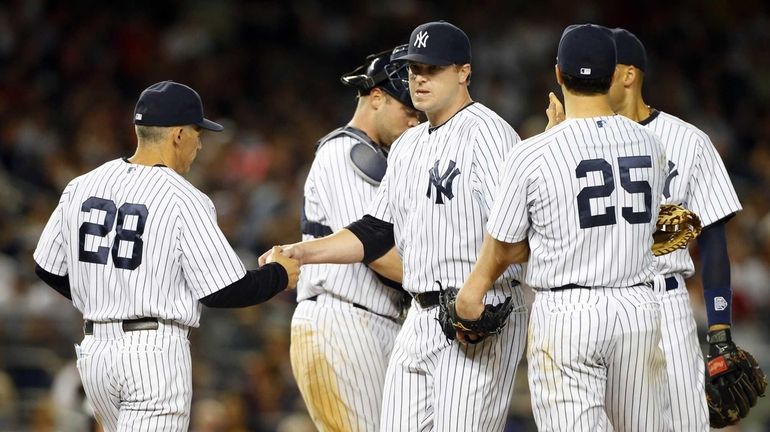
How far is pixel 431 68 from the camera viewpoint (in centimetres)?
493

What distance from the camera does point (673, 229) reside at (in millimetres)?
4852

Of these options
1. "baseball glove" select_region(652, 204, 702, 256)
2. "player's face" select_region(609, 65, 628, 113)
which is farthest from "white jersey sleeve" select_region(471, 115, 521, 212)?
"player's face" select_region(609, 65, 628, 113)

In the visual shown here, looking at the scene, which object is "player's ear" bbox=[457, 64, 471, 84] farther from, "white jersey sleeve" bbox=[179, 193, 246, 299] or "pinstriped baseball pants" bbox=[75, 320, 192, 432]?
"pinstriped baseball pants" bbox=[75, 320, 192, 432]

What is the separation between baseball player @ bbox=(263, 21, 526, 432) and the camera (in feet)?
15.5

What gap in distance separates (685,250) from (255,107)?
9.01 m

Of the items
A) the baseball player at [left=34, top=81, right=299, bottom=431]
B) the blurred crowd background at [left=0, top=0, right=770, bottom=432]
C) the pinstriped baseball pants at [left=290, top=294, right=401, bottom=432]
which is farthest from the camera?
the blurred crowd background at [left=0, top=0, right=770, bottom=432]

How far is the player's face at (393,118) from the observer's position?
5.77 m

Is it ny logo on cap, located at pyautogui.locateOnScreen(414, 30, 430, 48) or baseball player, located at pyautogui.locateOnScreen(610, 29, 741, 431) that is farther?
baseball player, located at pyautogui.locateOnScreen(610, 29, 741, 431)

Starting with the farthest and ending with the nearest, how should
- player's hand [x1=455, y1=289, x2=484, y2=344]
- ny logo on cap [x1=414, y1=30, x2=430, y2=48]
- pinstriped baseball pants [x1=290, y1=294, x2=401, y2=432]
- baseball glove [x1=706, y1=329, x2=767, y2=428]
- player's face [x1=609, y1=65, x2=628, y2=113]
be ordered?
1. pinstriped baseball pants [x1=290, y1=294, x2=401, y2=432]
2. player's face [x1=609, y1=65, x2=628, y2=113]
3. baseball glove [x1=706, y1=329, x2=767, y2=428]
4. ny logo on cap [x1=414, y1=30, x2=430, y2=48]
5. player's hand [x1=455, y1=289, x2=484, y2=344]

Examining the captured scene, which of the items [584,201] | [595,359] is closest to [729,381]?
[595,359]

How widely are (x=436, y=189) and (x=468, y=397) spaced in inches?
31.1

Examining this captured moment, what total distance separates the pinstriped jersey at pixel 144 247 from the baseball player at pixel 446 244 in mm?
728

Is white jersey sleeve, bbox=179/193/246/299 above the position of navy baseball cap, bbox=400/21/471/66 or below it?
below

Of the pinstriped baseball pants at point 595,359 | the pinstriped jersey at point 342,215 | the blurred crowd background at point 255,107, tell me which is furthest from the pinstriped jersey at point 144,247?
the blurred crowd background at point 255,107
